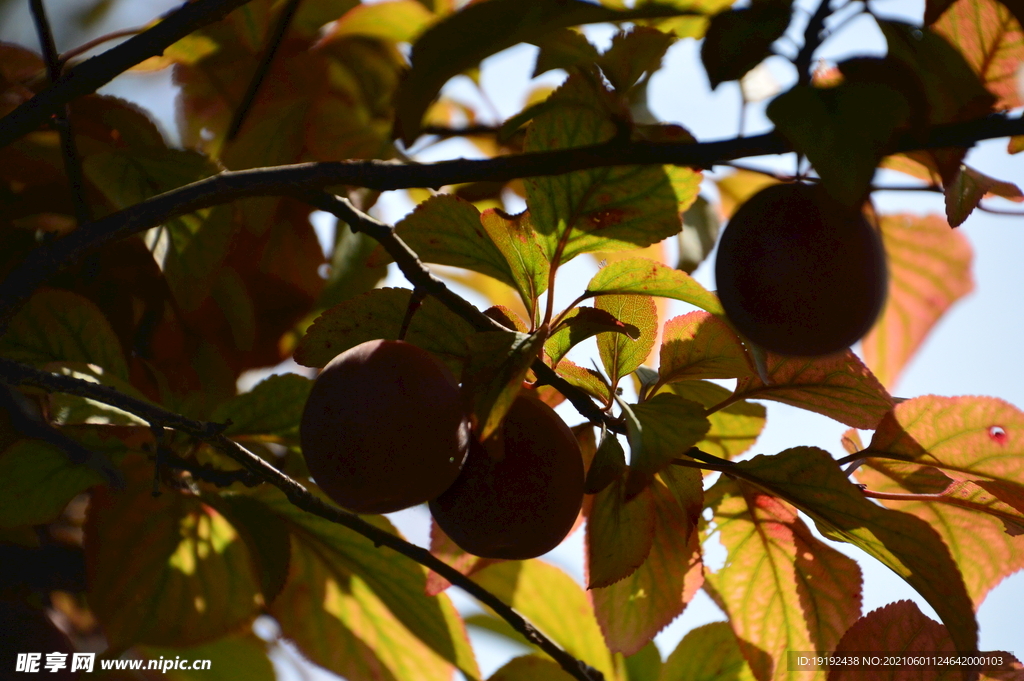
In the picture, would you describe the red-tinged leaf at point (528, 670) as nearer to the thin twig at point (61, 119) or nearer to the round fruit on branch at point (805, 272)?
the round fruit on branch at point (805, 272)

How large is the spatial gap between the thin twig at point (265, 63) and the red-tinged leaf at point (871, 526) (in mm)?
741

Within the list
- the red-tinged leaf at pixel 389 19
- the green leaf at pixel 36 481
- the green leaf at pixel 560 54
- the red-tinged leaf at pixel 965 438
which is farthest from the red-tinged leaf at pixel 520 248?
the red-tinged leaf at pixel 389 19

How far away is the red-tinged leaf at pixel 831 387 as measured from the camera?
64 cm

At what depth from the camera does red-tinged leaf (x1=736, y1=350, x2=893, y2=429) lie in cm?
64

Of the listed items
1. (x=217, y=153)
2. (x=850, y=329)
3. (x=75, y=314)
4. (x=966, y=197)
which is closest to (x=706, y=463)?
(x=850, y=329)

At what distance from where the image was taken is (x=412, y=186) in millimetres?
475

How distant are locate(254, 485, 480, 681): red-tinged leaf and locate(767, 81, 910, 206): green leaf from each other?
1.95 feet

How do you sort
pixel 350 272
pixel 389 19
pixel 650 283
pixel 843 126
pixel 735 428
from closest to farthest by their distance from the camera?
1. pixel 843 126
2. pixel 650 283
3. pixel 735 428
4. pixel 350 272
5. pixel 389 19

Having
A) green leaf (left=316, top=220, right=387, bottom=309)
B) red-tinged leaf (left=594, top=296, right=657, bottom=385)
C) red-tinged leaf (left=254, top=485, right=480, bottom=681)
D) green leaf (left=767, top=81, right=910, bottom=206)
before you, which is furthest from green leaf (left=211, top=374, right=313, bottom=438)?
green leaf (left=767, top=81, right=910, bottom=206)

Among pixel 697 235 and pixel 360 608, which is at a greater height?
pixel 697 235

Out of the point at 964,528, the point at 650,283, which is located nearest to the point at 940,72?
the point at 650,283

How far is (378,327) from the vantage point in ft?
2.02

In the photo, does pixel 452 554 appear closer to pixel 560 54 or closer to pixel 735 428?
pixel 735 428

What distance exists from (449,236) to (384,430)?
0.60ft
